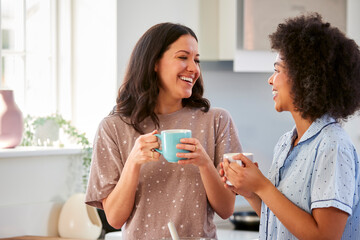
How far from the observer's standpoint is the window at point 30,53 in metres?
3.02

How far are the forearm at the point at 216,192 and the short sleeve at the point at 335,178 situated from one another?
0.40 meters

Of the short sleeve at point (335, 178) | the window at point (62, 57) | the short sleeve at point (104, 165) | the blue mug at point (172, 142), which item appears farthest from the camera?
the window at point (62, 57)

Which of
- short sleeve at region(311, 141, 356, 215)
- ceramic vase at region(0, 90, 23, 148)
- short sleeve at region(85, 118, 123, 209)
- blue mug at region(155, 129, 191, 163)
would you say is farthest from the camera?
ceramic vase at region(0, 90, 23, 148)

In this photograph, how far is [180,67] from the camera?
69.4 inches

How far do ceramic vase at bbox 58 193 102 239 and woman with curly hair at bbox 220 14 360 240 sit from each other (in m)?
1.39

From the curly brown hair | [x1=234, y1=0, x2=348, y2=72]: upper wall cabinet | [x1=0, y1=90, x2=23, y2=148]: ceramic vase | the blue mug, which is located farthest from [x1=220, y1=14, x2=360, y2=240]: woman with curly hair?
[x1=234, y1=0, x2=348, y2=72]: upper wall cabinet

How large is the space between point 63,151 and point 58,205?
25cm

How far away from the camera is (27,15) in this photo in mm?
3094

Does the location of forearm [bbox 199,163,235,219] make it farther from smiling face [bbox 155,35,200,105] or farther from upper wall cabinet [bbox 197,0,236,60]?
upper wall cabinet [bbox 197,0,236,60]

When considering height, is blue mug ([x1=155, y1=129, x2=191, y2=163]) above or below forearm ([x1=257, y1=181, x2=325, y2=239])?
above

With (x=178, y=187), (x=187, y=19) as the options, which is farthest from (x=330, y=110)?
(x=187, y=19)

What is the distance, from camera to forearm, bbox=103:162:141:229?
1.68 m

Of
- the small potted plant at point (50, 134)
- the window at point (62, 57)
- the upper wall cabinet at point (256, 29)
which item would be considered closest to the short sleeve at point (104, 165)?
the small potted plant at point (50, 134)

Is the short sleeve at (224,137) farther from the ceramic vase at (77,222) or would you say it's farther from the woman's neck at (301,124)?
the ceramic vase at (77,222)
